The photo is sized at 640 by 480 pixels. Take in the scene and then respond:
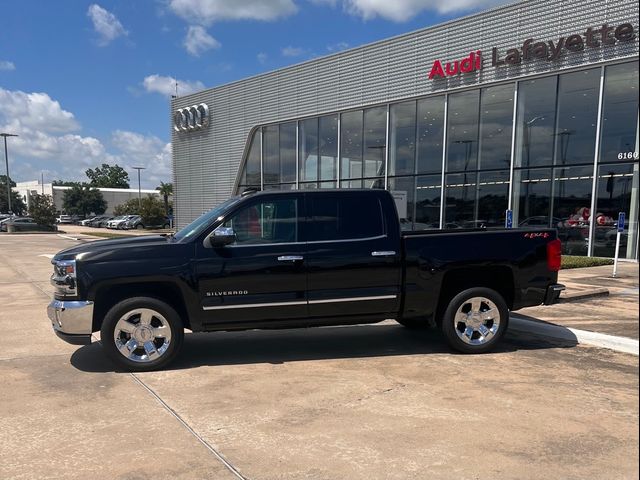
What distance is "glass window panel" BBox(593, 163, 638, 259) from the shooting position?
1569cm

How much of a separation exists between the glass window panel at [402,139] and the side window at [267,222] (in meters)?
16.6

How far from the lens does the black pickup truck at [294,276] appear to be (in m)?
5.32

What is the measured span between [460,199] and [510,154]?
2570 millimetres

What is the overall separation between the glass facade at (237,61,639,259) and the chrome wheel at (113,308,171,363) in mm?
7975

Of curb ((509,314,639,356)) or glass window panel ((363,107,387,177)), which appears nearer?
curb ((509,314,639,356))

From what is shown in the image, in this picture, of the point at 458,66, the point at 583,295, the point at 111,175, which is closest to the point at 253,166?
the point at 458,66

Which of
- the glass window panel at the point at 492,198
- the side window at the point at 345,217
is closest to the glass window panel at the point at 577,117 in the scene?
the glass window panel at the point at 492,198

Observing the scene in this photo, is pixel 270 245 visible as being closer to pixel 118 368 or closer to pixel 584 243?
pixel 118 368

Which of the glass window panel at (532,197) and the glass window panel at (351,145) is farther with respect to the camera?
the glass window panel at (351,145)

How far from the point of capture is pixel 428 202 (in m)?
21.0

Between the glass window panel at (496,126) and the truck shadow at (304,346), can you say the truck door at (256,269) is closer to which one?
the truck shadow at (304,346)

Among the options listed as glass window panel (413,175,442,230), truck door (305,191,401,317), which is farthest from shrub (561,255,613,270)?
truck door (305,191,401,317)

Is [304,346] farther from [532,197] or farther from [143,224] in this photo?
[143,224]

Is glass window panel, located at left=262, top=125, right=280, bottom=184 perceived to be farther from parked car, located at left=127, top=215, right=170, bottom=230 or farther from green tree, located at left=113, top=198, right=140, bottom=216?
green tree, located at left=113, top=198, right=140, bottom=216
